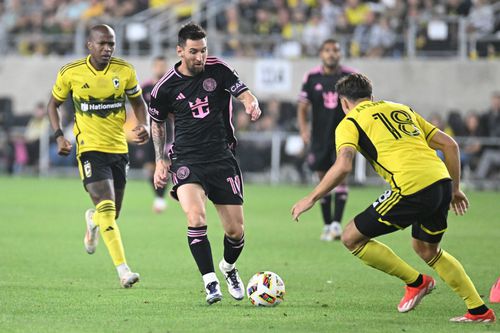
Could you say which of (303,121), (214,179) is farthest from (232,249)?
(303,121)

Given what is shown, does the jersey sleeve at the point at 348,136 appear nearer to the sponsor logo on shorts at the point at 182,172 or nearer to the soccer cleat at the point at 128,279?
the sponsor logo on shorts at the point at 182,172

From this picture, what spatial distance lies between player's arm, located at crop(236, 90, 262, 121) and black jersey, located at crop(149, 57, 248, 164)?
0.57ft

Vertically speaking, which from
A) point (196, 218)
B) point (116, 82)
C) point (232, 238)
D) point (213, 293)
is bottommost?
point (213, 293)

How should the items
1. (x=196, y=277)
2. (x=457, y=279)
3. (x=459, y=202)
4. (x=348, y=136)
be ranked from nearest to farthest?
(x=348, y=136), (x=457, y=279), (x=459, y=202), (x=196, y=277)

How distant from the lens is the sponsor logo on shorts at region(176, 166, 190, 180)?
377 inches

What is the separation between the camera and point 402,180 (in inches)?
325

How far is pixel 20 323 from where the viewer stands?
8172 mm

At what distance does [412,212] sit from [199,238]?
1983 mm

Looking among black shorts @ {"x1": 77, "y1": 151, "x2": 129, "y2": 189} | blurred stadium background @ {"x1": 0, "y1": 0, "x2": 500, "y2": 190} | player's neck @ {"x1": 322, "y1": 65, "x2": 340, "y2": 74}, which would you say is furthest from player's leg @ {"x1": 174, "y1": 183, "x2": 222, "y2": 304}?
blurred stadium background @ {"x1": 0, "y1": 0, "x2": 500, "y2": 190}

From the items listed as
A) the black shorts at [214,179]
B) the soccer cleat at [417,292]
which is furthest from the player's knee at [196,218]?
the soccer cleat at [417,292]

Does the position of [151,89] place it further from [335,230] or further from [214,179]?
[214,179]

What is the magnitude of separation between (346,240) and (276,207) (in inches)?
492

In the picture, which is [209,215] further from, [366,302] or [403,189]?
[403,189]

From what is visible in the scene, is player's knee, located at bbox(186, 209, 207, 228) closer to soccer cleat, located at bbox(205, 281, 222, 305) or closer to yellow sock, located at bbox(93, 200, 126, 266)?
soccer cleat, located at bbox(205, 281, 222, 305)
